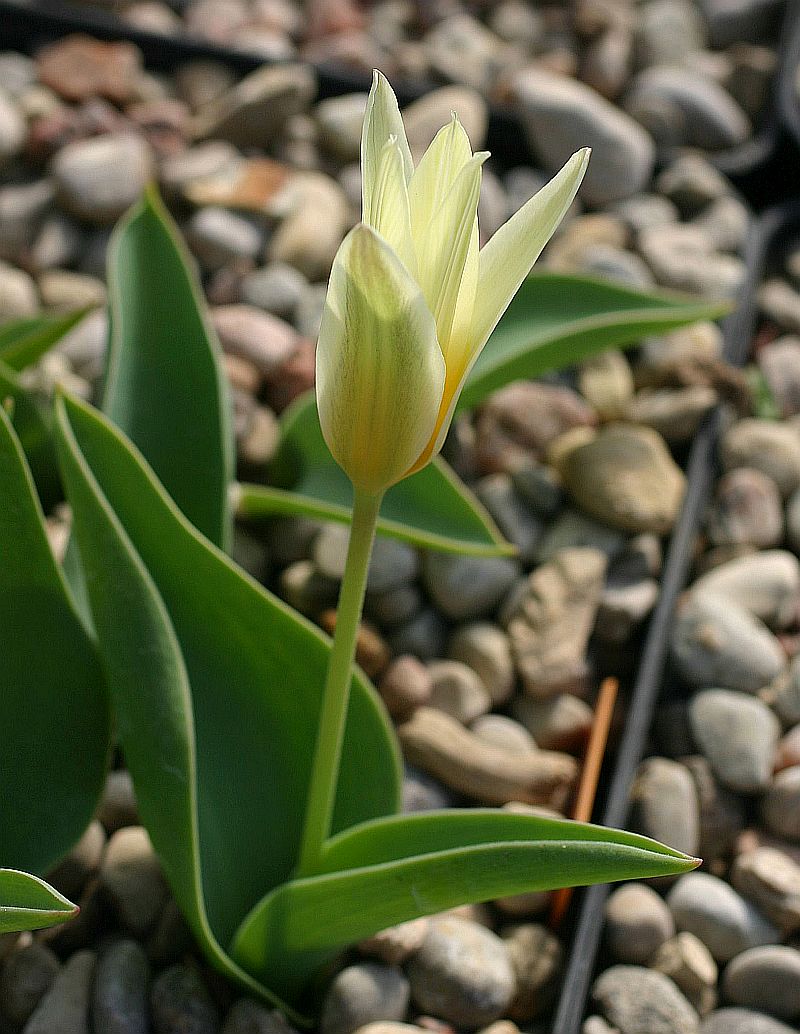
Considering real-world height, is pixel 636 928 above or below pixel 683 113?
below

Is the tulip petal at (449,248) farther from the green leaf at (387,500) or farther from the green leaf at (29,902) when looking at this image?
the green leaf at (387,500)

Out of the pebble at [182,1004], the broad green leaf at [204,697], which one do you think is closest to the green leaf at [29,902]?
the broad green leaf at [204,697]

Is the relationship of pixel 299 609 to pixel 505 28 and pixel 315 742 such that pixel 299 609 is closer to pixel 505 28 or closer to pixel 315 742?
pixel 315 742

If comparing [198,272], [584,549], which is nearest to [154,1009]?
[584,549]

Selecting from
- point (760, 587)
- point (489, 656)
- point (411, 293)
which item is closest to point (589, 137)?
point (760, 587)

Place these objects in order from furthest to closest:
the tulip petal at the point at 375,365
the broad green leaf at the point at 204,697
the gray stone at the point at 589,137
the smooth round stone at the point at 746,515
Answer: the gray stone at the point at 589,137, the smooth round stone at the point at 746,515, the broad green leaf at the point at 204,697, the tulip petal at the point at 375,365

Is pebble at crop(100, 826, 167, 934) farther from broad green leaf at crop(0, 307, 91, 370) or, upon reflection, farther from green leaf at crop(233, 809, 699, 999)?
broad green leaf at crop(0, 307, 91, 370)

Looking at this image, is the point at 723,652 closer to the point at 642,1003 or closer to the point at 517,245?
the point at 642,1003
